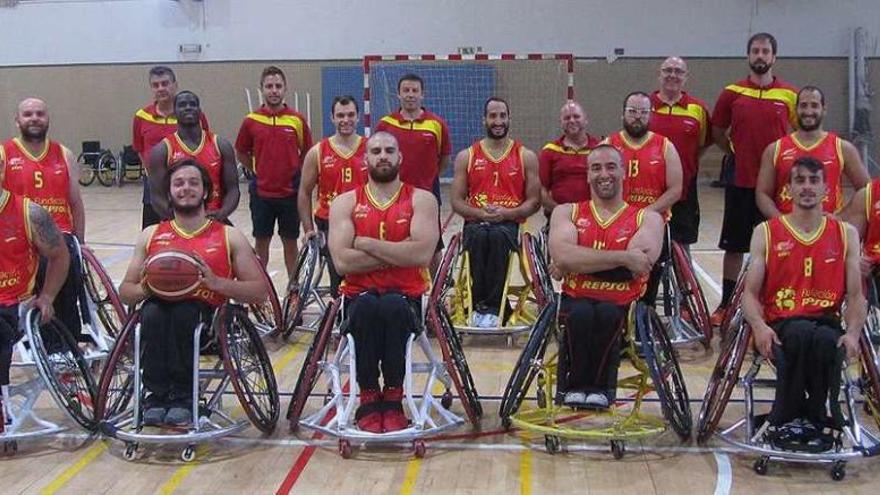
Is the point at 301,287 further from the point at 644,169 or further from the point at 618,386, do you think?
the point at 618,386

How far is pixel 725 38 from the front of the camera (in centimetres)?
1460

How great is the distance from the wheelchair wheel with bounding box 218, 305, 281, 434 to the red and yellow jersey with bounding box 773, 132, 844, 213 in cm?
276

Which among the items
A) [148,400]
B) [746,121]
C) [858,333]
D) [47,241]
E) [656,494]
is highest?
[746,121]

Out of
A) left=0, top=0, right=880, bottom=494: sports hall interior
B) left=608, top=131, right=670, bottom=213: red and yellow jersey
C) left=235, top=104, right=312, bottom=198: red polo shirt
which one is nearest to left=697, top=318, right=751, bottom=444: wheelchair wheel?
left=608, top=131, right=670, bottom=213: red and yellow jersey

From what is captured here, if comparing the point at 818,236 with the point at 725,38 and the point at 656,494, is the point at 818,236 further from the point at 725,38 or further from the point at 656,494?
the point at 725,38

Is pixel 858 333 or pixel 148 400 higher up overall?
pixel 858 333

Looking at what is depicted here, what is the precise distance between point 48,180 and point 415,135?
219 cm

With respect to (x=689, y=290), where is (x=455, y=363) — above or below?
below

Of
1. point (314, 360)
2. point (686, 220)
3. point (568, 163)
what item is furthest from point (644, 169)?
point (314, 360)

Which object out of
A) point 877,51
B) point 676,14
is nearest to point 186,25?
point 676,14

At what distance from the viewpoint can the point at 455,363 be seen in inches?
170

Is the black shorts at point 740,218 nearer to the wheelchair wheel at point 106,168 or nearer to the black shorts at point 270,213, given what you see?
the black shorts at point 270,213

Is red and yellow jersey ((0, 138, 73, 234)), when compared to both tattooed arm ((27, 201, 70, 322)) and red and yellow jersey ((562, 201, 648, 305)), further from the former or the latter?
red and yellow jersey ((562, 201, 648, 305))

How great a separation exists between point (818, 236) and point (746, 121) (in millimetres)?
2089
